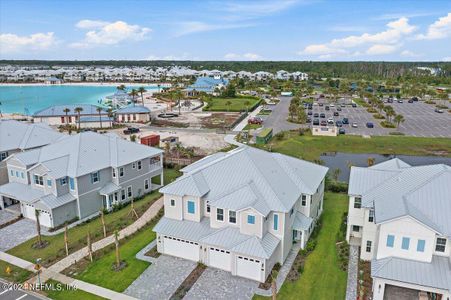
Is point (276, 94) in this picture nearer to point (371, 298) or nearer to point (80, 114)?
point (80, 114)

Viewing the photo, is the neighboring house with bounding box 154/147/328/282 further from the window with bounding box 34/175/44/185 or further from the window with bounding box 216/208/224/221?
the window with bounding box 34/175/44/185

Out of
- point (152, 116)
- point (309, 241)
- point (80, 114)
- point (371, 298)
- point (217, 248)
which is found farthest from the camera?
point (152, 116)

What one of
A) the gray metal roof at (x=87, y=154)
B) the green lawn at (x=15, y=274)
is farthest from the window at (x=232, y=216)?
the gray metal roof at (x=87, y=154)

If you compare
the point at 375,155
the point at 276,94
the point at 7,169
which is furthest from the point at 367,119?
the point at 7,169

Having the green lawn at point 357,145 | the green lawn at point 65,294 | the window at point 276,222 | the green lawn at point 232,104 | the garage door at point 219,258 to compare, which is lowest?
the green lawn at point 65,294

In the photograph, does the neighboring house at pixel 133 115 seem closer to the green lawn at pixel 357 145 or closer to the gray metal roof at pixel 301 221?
the green lawn at pixel 357 145

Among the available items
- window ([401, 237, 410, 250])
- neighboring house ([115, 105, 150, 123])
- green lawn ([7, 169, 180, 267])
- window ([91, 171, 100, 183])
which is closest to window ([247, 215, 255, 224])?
window ([401, 237, 410, 250])
